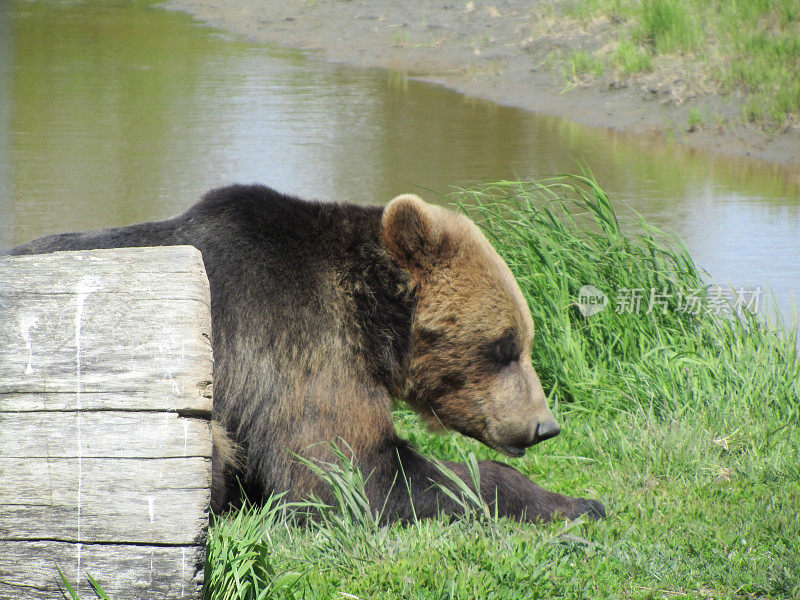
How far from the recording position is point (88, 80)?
14.3 m

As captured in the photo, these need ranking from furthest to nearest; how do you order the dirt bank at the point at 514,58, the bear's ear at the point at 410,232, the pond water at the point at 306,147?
the dirt bank at the point at 514,58, the pond water at the point at 306,147, the bear's ear at the point at 410,232

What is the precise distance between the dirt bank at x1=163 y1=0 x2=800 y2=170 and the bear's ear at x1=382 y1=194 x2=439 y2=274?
250 inches

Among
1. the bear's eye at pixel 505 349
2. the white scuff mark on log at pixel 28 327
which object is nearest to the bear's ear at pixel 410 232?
the bear's eye at pixel 505 349

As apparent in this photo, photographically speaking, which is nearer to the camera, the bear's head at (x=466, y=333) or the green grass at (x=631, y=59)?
the bear's head at (x=466, y=333)

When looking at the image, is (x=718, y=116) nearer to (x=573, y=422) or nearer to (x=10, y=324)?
(x=573, y=422)

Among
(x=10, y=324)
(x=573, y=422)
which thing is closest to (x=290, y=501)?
(x=10, y=324)

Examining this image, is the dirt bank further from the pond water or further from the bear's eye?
the bear's eye

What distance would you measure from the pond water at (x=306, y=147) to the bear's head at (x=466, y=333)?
1.95 metres

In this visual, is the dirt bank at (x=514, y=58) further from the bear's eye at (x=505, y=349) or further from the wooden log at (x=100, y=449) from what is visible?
the wooden log at (x=100, y=449)

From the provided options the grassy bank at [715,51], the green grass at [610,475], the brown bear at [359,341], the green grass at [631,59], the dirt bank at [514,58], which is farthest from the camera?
the green grass at [631,59]

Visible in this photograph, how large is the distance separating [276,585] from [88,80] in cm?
1350

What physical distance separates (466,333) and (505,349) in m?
0.19

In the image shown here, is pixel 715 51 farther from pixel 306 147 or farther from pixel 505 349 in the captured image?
pixel 505 349

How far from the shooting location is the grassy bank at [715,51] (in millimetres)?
9758
